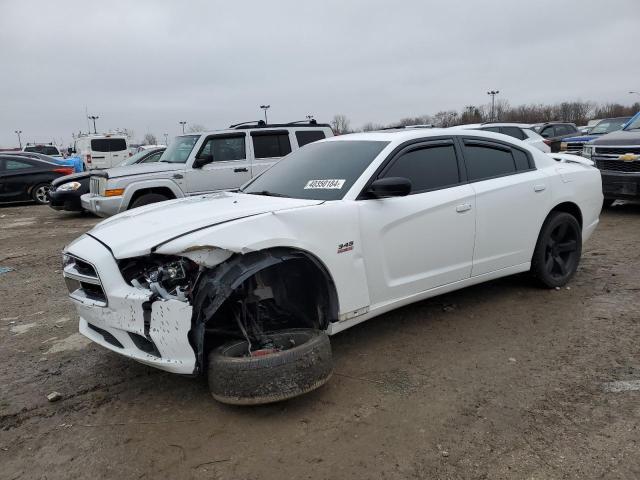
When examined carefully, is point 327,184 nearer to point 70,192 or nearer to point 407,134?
point 407,134

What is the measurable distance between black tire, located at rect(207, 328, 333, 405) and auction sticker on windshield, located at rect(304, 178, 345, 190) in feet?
4.05

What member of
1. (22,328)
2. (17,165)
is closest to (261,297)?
(22,328)

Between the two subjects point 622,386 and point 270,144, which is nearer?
point 622,386

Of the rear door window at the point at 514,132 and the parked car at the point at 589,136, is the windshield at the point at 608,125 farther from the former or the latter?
the rear door window at the point at 514,132

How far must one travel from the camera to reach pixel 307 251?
A: 325 centimetres

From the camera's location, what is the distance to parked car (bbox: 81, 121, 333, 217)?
8.91 metres

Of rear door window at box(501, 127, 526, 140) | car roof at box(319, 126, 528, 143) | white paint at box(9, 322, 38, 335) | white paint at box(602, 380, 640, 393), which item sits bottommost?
white paint at box(602, 380, 640, 393)

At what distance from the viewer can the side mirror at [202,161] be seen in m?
8.98

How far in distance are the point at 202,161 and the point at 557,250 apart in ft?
19.9

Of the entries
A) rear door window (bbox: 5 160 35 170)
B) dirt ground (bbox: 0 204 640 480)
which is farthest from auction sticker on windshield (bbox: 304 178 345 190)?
rear door window (bbox: 5 160 35 170)

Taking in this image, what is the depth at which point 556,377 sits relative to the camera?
3350mm

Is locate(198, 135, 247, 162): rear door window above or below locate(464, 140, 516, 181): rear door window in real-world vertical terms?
above

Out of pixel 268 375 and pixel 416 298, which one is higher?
pixel 416 298

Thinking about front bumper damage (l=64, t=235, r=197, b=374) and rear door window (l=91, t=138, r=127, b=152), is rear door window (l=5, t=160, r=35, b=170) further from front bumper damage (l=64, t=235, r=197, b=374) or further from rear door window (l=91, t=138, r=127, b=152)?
front bumper damage (l=64, t=235, r=197, b=374)
